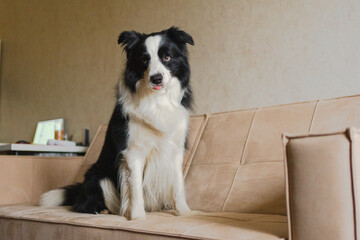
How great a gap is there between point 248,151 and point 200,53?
0.95m

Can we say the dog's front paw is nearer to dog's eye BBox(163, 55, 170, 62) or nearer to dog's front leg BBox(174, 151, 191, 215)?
dog's front leg BBox(174, 151, 191, 215)

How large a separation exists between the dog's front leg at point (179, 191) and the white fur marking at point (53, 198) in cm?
73

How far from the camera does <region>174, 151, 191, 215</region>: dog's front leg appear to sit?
1.77 meters

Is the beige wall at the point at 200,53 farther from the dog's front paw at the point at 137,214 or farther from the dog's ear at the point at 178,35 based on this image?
the dog's front paw at the point at 137,214

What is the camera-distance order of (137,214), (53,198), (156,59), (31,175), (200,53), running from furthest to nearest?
(200,53) < (31,175) < (53,198) < (156,59) < (137,214)

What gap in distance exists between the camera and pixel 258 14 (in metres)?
2.34

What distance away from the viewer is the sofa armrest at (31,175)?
2230 millimetres

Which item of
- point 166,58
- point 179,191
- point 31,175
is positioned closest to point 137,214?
point 179,191

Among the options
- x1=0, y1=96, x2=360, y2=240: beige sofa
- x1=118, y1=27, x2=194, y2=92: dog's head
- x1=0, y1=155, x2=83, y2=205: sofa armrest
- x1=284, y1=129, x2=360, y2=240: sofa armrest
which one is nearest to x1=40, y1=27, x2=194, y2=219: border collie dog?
x1=118, y1=27, x2=194, y2=92: dog's head

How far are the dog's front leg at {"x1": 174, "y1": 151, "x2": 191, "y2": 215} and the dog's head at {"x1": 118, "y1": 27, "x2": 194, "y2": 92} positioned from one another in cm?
38

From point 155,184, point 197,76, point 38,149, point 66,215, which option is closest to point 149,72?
point 155,184

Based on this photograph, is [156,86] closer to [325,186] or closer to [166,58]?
[166,58]

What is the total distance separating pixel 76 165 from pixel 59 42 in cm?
160

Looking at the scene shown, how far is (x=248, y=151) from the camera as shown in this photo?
6.33 ft
